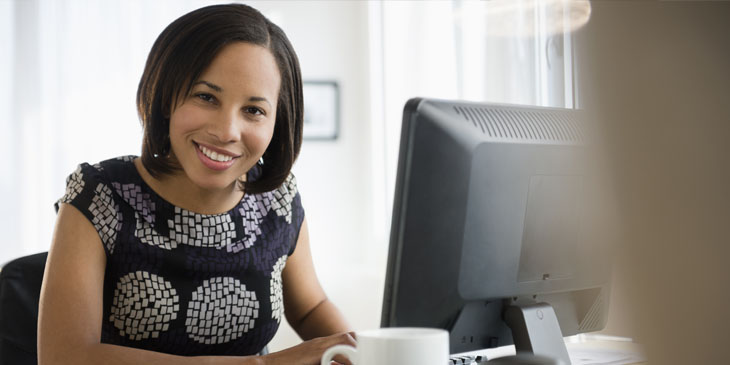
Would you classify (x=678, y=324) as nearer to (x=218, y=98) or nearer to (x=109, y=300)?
(x=218, y=98)

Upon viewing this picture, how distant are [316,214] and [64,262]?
291 centimetres

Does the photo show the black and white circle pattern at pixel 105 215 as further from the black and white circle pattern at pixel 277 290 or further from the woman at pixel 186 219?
the black and white circle pattern at pixel 277 290

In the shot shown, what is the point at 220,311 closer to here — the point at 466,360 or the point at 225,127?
the point at 225,127

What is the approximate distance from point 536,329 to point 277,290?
2.14 feet

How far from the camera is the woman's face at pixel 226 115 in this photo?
1.18 metres

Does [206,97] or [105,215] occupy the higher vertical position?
[206,97]

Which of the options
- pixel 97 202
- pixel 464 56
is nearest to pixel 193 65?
pixel 97 202

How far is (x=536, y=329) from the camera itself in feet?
2.79

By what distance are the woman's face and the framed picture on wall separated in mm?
2693

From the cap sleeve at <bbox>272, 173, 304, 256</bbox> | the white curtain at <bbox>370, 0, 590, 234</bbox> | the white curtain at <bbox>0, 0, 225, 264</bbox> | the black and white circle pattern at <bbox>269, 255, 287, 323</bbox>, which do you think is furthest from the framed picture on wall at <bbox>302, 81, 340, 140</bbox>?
the black and white circle pattern at <bbox>269, 255, 287, 323</bbox>

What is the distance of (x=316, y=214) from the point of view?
13.2 ft

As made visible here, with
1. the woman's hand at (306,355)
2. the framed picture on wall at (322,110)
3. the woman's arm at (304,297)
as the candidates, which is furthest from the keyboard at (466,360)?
the framed picture on wall at (322,110)

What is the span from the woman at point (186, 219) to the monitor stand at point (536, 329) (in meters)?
0.51

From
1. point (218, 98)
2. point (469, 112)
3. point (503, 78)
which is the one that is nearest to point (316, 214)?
point (503, 78)
